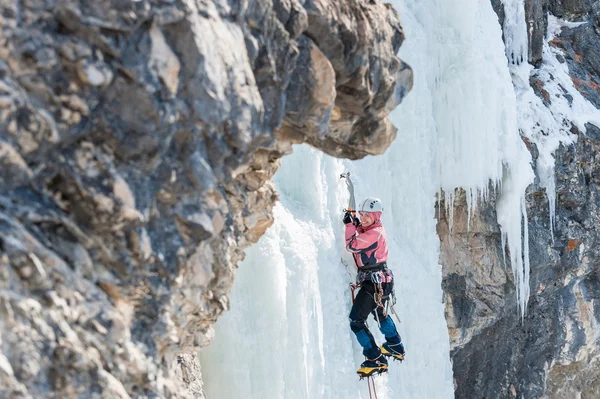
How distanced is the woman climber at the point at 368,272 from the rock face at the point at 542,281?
323cm

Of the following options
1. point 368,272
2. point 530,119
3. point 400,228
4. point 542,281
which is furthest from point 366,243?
point 542,281

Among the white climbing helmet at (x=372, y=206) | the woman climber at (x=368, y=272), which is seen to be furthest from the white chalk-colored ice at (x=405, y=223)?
the white climbing helmet at (x=372, y=206)

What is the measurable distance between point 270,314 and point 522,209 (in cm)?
479

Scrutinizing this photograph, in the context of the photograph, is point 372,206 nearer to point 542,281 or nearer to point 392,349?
point 392,349

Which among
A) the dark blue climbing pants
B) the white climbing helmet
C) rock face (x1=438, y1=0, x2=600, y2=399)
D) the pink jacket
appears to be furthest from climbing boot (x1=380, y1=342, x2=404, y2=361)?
rock face (x1=438, y1=0, x2=600, y2=399)

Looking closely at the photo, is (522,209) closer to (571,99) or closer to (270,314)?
(571,99)

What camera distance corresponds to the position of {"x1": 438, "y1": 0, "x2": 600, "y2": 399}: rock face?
348 inches

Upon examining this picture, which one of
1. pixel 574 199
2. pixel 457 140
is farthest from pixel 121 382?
pixel 574 199

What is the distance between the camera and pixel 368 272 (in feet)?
17.4

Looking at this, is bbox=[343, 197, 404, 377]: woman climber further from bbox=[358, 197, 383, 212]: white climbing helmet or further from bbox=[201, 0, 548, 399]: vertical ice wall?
bbox=[201, 0, 548, 399]: vertical ice wall

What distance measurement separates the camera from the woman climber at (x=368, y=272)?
521cm

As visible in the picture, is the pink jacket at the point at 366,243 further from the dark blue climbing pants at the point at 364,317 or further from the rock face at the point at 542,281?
the rock face at the point at 542,281

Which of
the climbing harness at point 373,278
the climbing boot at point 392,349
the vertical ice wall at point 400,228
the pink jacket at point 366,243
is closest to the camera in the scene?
the vertical ice wall at point 400,228

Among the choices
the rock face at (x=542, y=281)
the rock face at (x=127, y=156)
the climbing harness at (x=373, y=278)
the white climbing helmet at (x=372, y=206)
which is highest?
the rock face at (x=542, y=281)
